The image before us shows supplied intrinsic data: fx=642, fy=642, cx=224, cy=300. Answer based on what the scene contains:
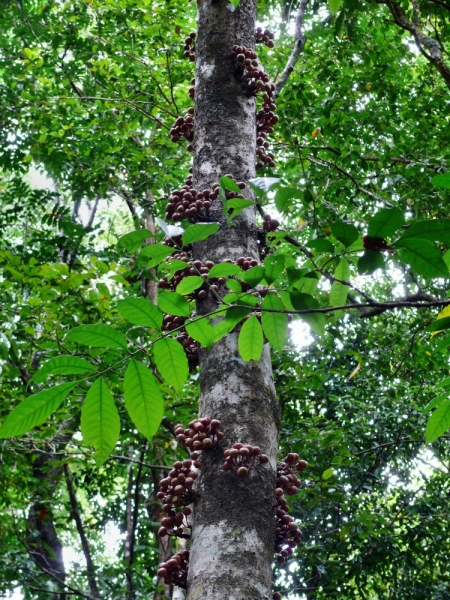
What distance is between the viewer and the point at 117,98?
6.14 m

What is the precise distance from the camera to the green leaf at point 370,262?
1.34 m

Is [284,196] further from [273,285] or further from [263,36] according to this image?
[263,36]

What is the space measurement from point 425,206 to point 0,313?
3210 mm

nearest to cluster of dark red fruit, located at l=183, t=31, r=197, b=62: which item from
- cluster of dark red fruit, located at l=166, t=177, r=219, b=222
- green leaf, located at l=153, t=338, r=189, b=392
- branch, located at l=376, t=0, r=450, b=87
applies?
cluster of dark red fruit, located at l=166, t=177, r=219, b=222

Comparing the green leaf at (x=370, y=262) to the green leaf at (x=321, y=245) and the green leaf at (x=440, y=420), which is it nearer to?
the green leaf at (x=321, y=245)

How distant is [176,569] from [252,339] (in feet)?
2.18

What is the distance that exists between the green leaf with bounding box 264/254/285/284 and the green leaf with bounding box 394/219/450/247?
296 millimetres

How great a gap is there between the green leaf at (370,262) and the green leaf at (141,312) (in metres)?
0.45

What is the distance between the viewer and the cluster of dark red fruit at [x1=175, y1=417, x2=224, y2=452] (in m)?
1.72

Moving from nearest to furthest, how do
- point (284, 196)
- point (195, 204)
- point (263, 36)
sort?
point (284, 196) → point (195, 204) → point (263, 36)

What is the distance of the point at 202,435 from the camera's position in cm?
173

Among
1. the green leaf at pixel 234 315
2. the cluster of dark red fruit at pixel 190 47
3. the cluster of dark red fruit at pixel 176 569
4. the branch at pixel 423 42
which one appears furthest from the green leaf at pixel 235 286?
the branch at pixel 423 42

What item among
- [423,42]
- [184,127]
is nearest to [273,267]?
[184,127]

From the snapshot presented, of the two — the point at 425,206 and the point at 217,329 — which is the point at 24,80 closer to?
the point at 425,206
